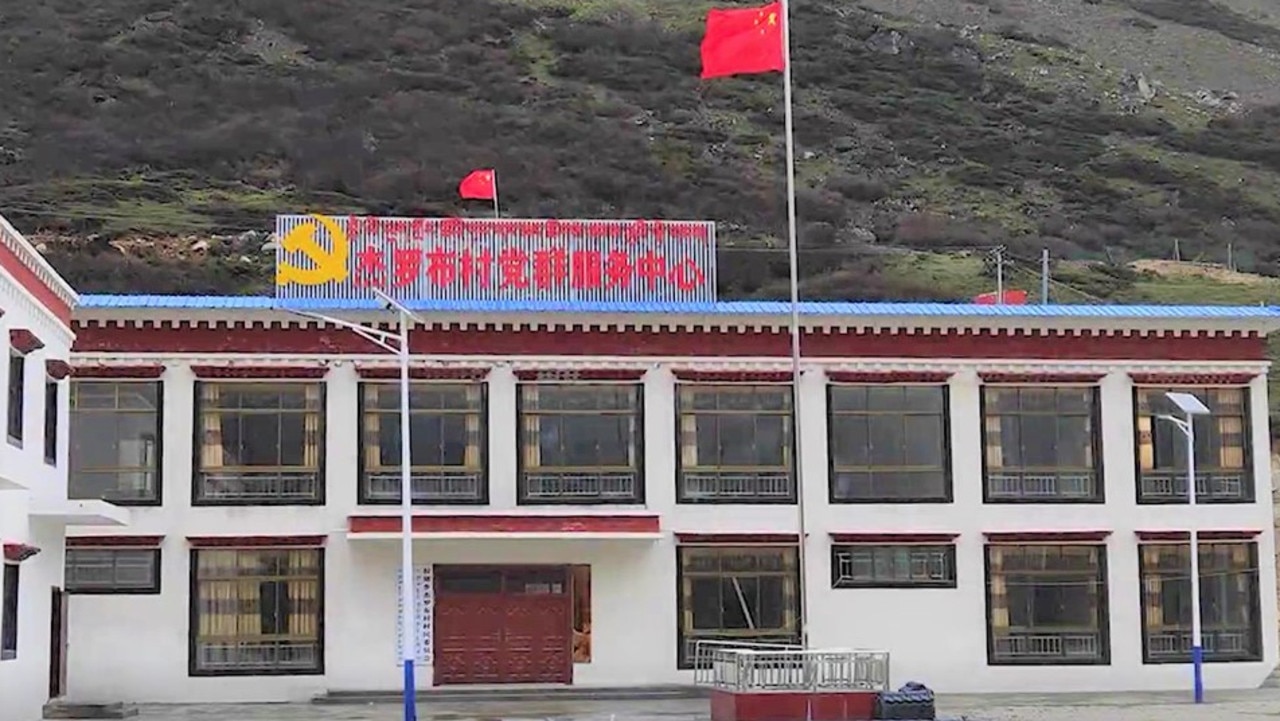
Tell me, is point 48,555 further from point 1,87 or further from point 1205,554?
point 1,87

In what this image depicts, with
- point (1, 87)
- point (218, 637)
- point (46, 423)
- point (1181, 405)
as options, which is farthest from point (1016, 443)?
point (1, 87)

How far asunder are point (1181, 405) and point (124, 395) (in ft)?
61.4

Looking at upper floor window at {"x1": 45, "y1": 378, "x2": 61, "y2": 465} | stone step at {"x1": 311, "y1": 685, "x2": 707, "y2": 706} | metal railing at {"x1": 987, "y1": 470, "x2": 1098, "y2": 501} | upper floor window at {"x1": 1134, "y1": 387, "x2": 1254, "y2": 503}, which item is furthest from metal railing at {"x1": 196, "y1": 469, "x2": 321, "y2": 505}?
upper floor window at {"x1": 1134, "y1": 387, "x2": 1254, "y2": 503}

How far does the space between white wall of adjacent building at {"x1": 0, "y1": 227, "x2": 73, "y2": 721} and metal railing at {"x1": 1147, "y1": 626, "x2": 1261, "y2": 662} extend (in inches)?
778

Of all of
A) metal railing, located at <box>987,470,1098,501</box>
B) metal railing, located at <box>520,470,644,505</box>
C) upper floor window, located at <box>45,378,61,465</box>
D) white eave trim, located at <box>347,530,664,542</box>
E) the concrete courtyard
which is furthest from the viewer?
metal railing, located at <box>987,470,1098,501</box>

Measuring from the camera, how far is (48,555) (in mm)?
28938

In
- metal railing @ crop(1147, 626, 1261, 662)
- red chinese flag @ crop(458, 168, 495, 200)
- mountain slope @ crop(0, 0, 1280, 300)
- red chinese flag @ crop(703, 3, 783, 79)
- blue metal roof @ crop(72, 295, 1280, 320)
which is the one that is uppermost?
mountain slope @ crop(0, 0, 1280, 300)

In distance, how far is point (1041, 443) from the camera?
112 feet

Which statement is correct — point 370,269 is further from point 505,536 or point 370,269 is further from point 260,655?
point 260,655

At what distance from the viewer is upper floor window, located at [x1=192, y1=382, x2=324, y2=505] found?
105 feet

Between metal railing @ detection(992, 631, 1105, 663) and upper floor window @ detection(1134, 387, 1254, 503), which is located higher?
upper floor window @ detection(1134, 387, 1254, 503)

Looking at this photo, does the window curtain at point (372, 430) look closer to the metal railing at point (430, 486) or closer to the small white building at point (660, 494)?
the small white building at point (660, 494)

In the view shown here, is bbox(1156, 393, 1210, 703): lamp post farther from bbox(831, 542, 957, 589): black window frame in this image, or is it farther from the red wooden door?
the red wooden door

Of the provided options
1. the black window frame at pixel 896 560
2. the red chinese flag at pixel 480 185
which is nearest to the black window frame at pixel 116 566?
the red chinese flag at pixel 480 185
